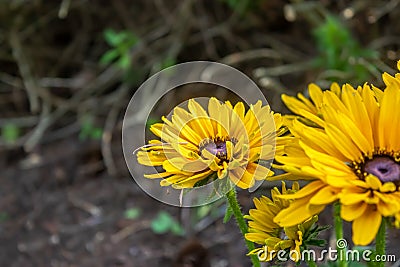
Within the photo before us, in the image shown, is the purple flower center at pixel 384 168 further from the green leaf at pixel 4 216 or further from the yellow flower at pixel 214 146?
the green leaf at pixel 4 216

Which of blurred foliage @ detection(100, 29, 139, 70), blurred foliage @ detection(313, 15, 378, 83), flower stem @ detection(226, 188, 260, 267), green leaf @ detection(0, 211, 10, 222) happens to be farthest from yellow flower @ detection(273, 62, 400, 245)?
green leaf @ detection(0, 211, 10, 222)

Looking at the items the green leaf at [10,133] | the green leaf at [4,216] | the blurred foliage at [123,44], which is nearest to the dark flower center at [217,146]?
the blurred foliage at [123,44]

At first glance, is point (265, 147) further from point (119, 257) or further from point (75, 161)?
point (75, 161)

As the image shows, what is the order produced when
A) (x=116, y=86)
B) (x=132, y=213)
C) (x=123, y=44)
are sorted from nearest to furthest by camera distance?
1. (x=132, y=213)
2. (x=123, y=44)
3. (x=116, y=86)

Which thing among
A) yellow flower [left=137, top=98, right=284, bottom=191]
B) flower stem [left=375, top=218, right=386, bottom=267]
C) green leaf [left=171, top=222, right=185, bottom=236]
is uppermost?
green leaf [left=171, top=222, right=185, bottom=236]

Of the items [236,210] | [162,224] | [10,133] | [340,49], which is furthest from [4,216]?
[236,210]

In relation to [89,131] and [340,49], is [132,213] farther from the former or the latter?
[340,49]

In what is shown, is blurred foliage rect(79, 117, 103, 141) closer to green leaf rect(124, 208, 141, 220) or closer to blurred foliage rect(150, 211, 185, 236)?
green leaf rect(124, 208, 141, 220)
